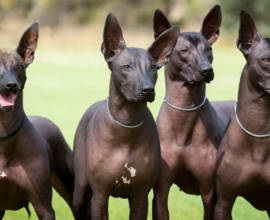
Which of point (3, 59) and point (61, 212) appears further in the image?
point (61, 212)

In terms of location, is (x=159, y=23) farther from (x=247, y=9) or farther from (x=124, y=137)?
(x=247, y=9)

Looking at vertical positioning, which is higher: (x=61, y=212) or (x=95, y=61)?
(x=61, y=212)

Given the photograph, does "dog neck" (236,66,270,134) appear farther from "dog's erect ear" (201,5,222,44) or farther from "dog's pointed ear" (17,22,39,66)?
"dog's pointed ear" (17,22,39,66)

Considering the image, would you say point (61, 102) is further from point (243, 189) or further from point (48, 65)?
point (243, 189)

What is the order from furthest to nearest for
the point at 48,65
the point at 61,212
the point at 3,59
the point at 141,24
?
the point at 141,24, the point at 48,65, the point at 61,212, the point at 3,59

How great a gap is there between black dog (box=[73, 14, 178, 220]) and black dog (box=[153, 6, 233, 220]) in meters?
0.41

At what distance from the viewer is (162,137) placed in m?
5.94

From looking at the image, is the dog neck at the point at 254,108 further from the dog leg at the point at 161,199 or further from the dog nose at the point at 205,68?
the dog leg at the point at 161,199

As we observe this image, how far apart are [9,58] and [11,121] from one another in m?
0.53

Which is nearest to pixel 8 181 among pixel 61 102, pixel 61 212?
pixel 61 212

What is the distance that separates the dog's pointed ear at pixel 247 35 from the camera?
17.9ft

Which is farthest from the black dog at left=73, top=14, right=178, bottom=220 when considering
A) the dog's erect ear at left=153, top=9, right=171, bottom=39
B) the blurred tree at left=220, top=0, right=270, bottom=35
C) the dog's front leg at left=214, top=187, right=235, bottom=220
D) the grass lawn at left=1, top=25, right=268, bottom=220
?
the blurred tree at left=220, top=0, right=270, bottom=35

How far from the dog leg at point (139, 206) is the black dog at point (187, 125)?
1.46 feet

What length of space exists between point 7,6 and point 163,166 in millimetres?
41789
